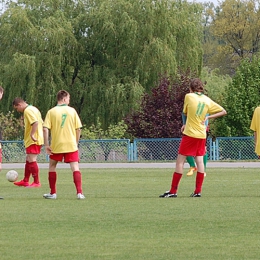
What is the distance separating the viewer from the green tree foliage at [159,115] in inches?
1553

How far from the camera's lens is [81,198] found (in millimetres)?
13758

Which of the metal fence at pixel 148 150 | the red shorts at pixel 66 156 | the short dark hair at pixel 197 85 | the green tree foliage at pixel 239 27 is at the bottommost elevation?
the metal fence at pixel 148 150

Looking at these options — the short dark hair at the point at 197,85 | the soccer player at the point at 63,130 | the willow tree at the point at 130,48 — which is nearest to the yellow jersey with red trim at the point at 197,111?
the short dark hair at the point at 197,85

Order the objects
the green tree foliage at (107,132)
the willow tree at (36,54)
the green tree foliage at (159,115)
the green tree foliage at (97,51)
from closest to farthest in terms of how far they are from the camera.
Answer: the green tree foliage at (159,115) < the green tree foliage at (107,132) < the willow tree at (36,54) < the green tree foliage at (97,51)

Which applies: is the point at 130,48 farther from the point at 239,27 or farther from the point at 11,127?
the point at 239,27

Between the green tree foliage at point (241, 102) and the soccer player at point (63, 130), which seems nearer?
the soccer player at point (63, 130)

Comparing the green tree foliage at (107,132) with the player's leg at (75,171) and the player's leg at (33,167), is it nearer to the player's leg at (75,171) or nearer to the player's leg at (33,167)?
the player's leg at (33,167)

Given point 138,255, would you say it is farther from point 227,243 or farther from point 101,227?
point 101,227

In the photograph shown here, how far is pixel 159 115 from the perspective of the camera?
39.8m

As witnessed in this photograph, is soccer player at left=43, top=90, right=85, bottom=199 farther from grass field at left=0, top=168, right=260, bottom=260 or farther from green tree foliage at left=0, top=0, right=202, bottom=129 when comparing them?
green tree foliage at left=0, top=0, right=202, bottom=129

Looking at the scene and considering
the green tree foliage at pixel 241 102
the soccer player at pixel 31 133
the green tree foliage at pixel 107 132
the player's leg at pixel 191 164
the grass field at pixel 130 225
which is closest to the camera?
the grass field at pixel 130 225

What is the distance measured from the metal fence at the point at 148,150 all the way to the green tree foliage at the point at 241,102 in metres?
3.28

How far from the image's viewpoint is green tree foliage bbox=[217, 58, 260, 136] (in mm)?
41031

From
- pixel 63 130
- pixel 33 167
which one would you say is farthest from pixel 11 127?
pixel 63 130
